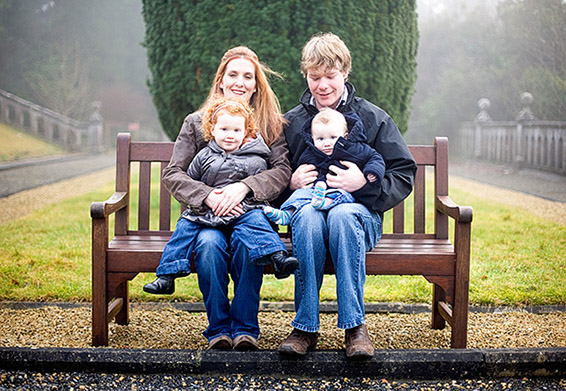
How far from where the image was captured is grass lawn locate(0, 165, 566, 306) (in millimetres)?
4027

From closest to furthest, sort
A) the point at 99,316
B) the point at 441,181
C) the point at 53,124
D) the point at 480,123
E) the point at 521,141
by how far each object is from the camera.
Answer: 1. the point at 99,316
2. the point at 441,181
3. the point at 521,141
4. the point at 53,124
5. the point at 480,123

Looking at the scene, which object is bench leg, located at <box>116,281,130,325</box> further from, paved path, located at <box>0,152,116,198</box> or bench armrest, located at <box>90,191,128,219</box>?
paved path, located at <box>0,152,116,198</box>

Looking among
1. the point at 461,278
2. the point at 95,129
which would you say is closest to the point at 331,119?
the point at 461,278

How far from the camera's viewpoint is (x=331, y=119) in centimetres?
292

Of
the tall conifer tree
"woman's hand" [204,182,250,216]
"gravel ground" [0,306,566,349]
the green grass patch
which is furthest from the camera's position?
the green grass patch

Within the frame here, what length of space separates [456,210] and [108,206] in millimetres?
1741

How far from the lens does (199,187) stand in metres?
2.88

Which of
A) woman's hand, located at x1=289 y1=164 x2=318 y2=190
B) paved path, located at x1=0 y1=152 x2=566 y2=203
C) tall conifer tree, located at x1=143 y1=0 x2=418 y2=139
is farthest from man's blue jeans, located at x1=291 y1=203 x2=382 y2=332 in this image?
paved path, located at x1=0 y1=152 x2=566 y2=203

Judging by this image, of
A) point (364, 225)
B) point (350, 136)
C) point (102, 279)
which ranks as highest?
point (350, 136)

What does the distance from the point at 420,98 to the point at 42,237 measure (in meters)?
20.6

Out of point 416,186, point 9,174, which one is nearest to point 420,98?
point 9,174

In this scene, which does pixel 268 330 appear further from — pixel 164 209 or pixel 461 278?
pixel 461 278

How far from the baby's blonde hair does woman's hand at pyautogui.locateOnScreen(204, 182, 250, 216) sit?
1.20 feet

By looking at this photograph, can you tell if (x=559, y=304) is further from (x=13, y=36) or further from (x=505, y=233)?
(x=13, y=36)
